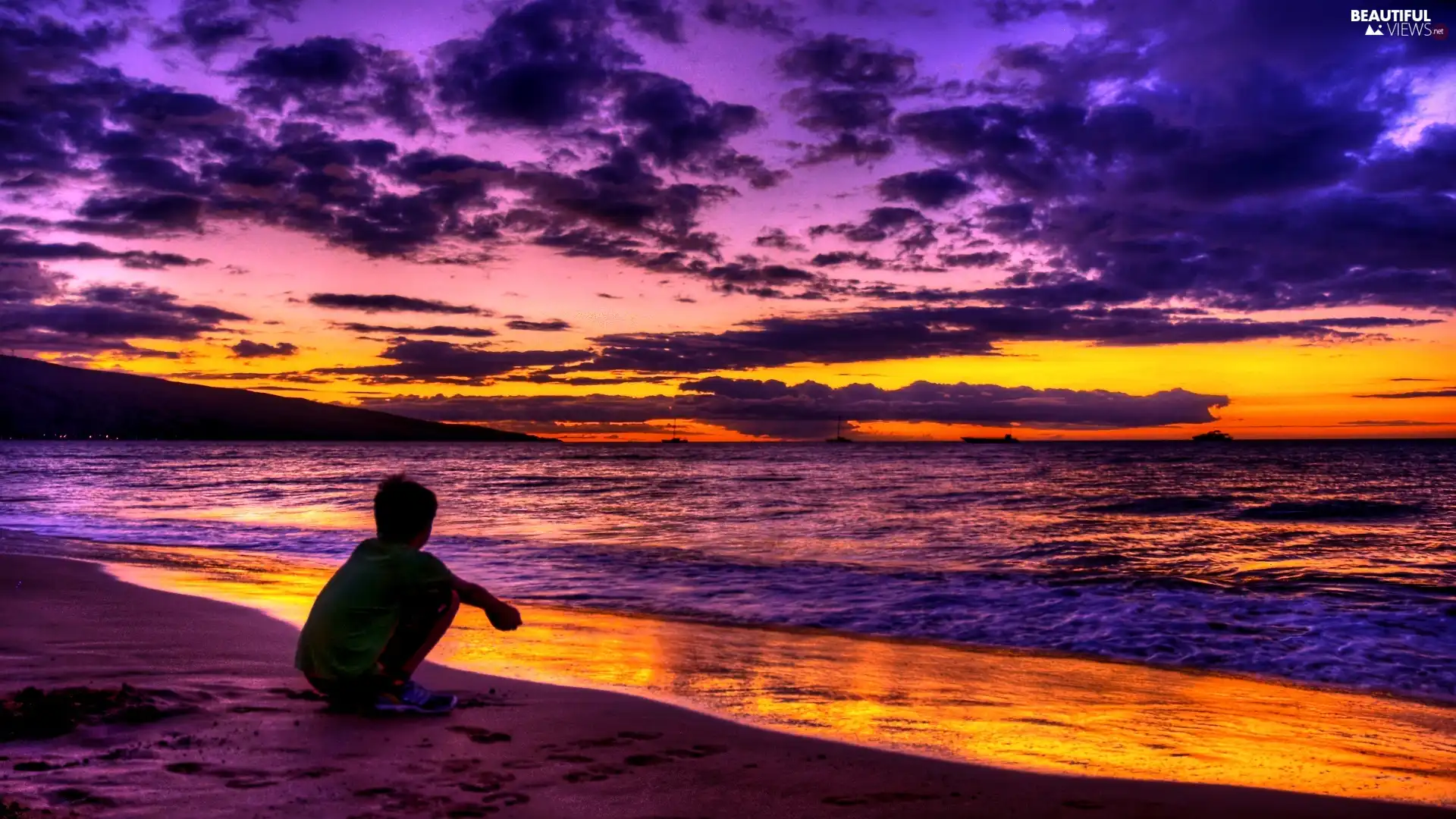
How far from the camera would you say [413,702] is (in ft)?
16.5

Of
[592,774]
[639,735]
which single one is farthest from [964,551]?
[592,774]

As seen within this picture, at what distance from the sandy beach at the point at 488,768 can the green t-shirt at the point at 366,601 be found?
30 cm

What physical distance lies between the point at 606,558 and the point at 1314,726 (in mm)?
11524

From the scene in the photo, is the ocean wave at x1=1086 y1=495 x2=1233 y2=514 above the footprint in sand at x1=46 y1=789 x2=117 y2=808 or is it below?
below

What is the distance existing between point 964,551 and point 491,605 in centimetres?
1366

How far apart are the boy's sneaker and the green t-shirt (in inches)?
7.2

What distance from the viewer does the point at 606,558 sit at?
52.0 ft

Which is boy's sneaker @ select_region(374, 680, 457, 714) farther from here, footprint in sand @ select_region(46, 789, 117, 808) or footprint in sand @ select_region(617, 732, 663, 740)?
footprint in sand @ select_region(46, 789, 117, 808)

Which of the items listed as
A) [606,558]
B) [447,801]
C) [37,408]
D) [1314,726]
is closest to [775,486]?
[606,558]

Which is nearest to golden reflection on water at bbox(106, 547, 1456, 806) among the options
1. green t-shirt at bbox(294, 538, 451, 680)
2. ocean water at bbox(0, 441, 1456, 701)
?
ocean water at bbox(0, 441, 1456, 701)

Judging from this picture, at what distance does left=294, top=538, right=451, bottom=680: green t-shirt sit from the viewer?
488 centimetres

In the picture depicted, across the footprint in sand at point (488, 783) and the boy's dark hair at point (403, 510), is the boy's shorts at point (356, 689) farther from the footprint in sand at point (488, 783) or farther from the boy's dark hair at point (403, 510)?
the footprint in sand at point (488, 783)

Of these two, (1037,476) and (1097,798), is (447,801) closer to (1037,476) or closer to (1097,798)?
(1097,798)

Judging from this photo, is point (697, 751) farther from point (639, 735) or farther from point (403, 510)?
point (403, 510)
